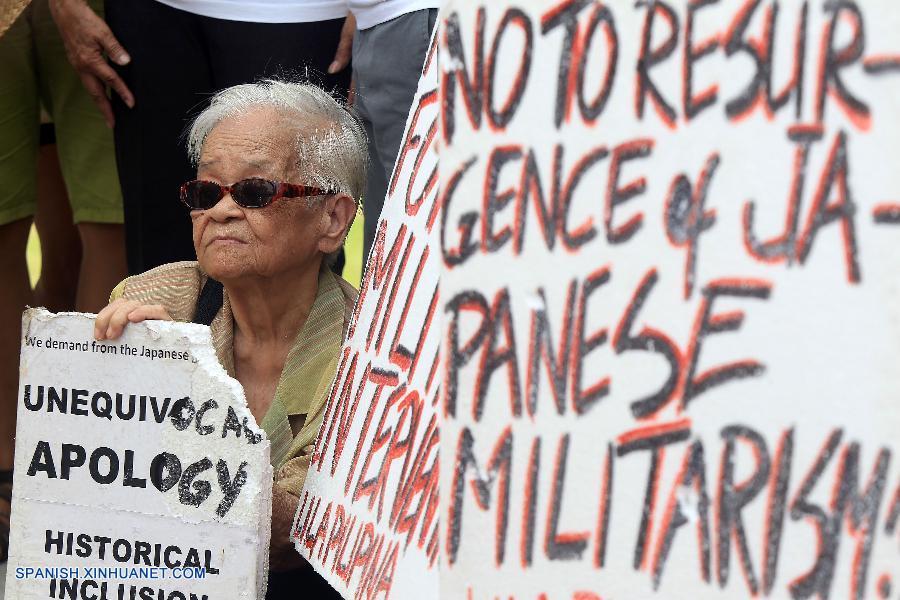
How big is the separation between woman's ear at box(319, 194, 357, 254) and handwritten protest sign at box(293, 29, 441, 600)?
54cm

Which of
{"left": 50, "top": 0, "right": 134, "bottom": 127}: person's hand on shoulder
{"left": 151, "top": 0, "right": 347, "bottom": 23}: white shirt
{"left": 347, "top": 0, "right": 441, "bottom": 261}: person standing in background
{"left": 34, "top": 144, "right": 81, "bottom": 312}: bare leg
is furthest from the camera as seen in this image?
{"left": 34, "top": 144, "right": 81, "bottom": 312}: bare leg

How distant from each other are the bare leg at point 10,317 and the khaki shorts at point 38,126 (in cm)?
7

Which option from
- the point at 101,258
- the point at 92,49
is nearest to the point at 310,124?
the point at 92,49

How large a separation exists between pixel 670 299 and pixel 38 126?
2.54 metres

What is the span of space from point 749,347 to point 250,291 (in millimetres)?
1514

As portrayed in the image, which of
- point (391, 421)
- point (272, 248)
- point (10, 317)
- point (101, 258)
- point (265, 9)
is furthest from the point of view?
point (101, 258)

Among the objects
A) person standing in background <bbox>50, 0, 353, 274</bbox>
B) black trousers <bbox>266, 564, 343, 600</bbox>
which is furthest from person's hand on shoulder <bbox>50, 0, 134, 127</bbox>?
black trousers <bbox>266, 564, 343, 600</bbox>

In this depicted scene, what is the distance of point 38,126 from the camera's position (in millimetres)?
3682

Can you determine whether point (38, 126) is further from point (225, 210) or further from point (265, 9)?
point (225, 210)

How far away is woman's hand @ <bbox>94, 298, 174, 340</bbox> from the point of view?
2.31 meters

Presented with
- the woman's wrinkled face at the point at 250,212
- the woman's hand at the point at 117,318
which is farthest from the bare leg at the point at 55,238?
the woman's hand at the point at 117,318

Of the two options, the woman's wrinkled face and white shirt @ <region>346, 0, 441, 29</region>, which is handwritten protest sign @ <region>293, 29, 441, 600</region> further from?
white shirt @ <region>346, 0, 441, 29</region>

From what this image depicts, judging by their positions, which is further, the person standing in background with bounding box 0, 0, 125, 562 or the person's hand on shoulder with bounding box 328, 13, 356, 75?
the person standing in background with bounding box 0, 0, 125, 562

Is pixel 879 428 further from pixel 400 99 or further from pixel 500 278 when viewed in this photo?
pixel 400 99
